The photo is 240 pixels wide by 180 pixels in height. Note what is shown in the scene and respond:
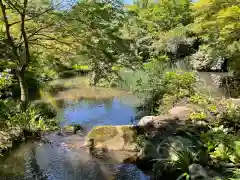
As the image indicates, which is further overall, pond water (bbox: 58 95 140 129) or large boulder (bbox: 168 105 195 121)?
pond water (bbox: 58 95 140 129)

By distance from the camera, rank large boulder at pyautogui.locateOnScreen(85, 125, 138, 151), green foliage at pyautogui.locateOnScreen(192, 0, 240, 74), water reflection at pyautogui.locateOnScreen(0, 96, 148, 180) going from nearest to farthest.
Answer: water reflection at pyautogui.locateOnScreen(0, 96, 148, 180) → large boulder at pyautogui.locateOnScreen(85, 125, 138, 151) → green foliage at pyautogui.locateOnScreen(192, 0, 240, 74)

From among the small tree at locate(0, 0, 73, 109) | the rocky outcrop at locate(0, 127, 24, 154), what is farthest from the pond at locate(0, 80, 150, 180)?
the small tree at locate(0, 0, 73, 109)

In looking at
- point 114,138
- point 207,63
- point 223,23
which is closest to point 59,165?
point 114,138

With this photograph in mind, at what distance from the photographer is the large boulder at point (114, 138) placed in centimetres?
689

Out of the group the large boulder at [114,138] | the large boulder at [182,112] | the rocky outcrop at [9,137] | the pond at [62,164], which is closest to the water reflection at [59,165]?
the pond at [62,164]

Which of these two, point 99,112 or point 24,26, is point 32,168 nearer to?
point 24,26

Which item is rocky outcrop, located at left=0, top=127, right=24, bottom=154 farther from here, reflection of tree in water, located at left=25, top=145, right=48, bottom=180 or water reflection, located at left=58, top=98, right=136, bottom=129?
water reflection, located at left=58, top=98, right=136, bottom=129

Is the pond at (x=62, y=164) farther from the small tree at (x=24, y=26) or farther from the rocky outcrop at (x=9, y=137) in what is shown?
the small tree at (x=24, y=26)

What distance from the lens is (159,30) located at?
29.8m

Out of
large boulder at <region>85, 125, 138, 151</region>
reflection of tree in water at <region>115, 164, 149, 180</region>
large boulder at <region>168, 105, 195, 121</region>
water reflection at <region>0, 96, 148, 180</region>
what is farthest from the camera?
large boulder at <region>168, 105, 195, 121</region>

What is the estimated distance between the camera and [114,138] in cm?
704

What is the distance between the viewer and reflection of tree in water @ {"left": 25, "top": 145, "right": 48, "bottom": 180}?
5.66m

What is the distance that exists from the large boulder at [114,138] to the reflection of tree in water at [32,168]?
1140mm

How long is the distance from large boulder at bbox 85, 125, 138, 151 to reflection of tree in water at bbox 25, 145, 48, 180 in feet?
3.74
